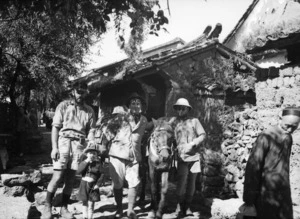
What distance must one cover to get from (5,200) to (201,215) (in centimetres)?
352

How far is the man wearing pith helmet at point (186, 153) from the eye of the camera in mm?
5219

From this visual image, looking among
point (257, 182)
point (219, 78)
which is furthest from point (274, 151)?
point (219, 78)

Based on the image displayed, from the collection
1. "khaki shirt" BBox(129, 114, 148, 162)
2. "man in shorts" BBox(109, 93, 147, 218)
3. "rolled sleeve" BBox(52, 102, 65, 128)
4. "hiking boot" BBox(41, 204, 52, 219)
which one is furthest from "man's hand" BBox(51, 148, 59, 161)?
"khaki shirt" BBox(129, 114, 148, 162)

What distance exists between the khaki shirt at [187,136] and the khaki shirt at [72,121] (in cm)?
161

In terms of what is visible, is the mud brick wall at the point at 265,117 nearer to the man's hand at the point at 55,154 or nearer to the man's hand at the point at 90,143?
the man's hand at the point at 90,143

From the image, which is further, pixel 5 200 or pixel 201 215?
pixel 201 215

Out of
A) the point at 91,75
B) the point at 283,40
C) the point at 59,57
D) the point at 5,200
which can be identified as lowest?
the point at 5,200


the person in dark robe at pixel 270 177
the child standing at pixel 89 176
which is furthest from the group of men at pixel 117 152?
the person in dark robe at pixel 270 177

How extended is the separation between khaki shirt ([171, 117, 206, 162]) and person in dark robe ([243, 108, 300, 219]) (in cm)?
219

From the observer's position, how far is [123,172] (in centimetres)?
482

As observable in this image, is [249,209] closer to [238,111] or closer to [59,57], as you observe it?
[238,111]

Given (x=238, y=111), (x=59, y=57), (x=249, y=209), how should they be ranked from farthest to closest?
1. (x=59, y=57)
2. (x=238, y=111)
3. (x=249, y=209)

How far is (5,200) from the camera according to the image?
15.4 feet

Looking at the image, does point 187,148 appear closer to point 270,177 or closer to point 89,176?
point 89,176
